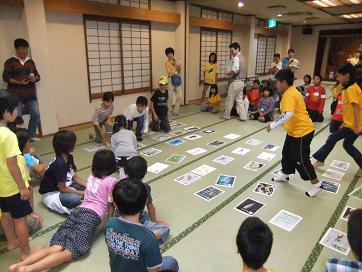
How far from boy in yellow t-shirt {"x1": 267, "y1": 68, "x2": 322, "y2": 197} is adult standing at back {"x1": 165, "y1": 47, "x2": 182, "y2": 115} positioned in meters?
3.62

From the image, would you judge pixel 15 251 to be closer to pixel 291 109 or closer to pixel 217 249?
pixel 217 249

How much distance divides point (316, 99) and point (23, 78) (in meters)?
5.39

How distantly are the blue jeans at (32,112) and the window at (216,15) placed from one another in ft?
17.3

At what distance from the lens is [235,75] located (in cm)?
568

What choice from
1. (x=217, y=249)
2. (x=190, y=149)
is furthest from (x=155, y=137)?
(x=217, y=249)

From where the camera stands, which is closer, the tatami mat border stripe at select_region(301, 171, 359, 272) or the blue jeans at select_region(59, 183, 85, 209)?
the tatami mat border stripe at select_region(301, 171, 359, 272)

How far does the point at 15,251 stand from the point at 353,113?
11.4ft

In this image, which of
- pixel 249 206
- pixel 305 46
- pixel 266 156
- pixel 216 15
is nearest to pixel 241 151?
pixel 266 156

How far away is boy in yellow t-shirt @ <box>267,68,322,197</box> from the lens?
8.66 feet

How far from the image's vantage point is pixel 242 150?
13.9ft

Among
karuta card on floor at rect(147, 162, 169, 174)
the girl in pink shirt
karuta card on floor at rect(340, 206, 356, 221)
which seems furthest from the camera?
karuta card on floor at rect(147, 162, 169, 174)

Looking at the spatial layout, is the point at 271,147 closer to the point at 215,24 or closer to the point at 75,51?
the point at 75,51

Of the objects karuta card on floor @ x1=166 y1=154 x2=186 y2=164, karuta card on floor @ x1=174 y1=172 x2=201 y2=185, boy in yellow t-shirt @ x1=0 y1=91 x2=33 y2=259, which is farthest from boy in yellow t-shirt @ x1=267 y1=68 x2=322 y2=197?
boy in yellow t-shirt @ x1=0 y1=91 x2=33 y2=259

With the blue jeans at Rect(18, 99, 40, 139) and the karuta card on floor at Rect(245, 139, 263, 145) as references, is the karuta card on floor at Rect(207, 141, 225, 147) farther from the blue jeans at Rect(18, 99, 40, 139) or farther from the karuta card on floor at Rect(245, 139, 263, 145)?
the blue jeans at Rect(18, 99, 40, 139)
